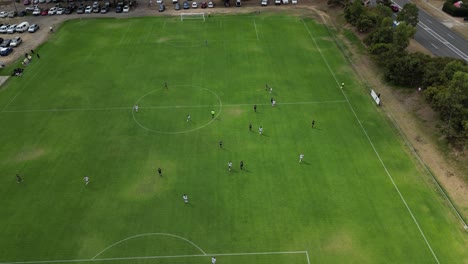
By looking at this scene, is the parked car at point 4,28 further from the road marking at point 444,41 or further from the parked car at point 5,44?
the road marking at point 444,41

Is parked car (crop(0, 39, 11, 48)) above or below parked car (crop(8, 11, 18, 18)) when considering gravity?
below

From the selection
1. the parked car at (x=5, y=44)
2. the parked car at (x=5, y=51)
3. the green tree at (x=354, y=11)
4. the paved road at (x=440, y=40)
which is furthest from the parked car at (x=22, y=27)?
the paved road at (x=440, y=40)

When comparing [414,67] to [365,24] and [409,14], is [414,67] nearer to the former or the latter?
[409,14]

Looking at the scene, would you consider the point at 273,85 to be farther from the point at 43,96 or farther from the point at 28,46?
the point at 28,46

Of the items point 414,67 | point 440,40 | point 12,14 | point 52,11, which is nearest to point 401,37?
point 414,67

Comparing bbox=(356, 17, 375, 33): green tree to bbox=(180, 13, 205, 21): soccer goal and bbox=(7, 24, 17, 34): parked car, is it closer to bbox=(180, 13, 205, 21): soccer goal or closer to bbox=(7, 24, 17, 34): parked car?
bbox=(180, 13, 205, 21): soccer goal

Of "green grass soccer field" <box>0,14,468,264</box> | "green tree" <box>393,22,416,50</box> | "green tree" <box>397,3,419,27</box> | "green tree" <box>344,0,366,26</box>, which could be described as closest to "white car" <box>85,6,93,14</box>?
"green grass soccer field" <box>0,14,468,264</box>
